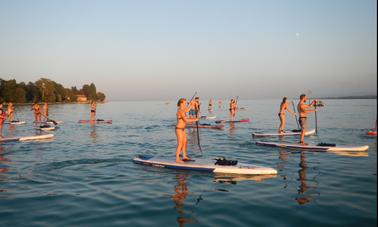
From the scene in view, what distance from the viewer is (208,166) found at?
11812 mm

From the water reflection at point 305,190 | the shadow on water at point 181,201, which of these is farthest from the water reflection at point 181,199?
the water reflection at point 305,190

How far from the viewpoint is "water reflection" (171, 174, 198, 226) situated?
7.30 meters

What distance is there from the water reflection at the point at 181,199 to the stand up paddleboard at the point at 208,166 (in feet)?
2.57

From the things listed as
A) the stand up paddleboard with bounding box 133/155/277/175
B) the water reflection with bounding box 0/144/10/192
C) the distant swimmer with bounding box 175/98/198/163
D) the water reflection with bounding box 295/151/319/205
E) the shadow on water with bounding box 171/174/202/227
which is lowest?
the shadow on water with bounding box 171/174/202/227

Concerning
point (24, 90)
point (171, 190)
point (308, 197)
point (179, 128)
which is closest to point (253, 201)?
point (308, 197)

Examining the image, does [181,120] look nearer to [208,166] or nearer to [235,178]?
[208,166]

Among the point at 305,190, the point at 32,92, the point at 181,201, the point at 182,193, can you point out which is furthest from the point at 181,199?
the point at 32,92

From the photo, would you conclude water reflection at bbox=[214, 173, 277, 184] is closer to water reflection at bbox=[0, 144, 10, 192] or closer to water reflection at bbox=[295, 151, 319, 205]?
water reflection at bbox=[295, 151, 319, 205]

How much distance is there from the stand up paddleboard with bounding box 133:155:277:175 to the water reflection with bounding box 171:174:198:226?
2.57 ft

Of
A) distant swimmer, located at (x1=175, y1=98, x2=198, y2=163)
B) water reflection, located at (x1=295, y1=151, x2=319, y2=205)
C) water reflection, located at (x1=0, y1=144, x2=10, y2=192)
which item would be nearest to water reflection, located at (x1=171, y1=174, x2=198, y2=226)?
distant swimmer, located at (x1=175, y1=98, x2=198, y2=163)

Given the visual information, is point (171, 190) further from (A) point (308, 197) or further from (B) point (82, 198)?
(A) point (308, 197)

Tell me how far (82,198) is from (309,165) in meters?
8.81

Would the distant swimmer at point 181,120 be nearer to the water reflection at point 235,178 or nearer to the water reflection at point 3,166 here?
the water reflection at point 235,178

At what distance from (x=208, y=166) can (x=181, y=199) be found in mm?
3163
